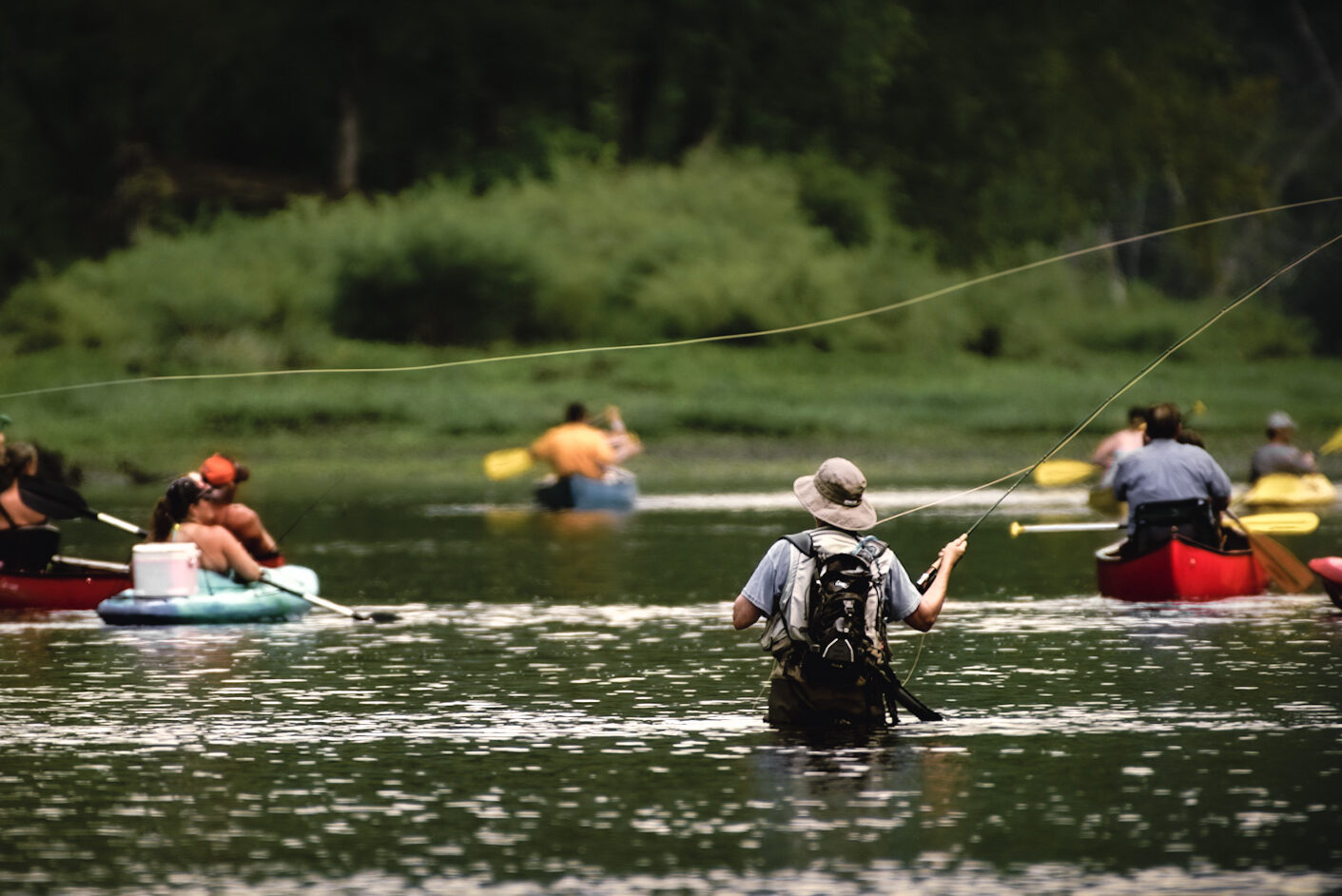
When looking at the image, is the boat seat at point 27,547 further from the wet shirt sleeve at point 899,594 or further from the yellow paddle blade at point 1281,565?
the wet shirt sleeve at point 899,594

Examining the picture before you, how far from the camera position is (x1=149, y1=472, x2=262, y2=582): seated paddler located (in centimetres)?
1655

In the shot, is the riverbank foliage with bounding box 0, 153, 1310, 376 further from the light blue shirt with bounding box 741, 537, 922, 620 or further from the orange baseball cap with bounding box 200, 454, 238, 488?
the light blue shirt with bounding box 741, 537, 922, 620

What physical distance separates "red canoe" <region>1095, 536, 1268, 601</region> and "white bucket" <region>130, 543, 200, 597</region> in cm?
638

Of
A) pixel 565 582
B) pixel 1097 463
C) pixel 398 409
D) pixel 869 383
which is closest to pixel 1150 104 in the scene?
pixel 869 383

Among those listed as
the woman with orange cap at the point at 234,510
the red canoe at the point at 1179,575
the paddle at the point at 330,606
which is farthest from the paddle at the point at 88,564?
the red canoe at the point at 1179,575

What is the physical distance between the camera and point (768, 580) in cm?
1075

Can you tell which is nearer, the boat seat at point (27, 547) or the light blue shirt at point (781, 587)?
the light blue shirt at point (781, 587)

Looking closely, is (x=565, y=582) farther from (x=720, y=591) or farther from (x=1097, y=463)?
(x=1097, y=463)

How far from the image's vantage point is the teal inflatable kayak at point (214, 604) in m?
17.0

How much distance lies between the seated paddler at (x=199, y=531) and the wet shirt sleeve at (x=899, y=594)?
6840mm

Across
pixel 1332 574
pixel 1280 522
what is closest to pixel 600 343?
pixel 1280 522

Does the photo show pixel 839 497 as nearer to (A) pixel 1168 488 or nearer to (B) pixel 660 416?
(A) pixel 1168 488

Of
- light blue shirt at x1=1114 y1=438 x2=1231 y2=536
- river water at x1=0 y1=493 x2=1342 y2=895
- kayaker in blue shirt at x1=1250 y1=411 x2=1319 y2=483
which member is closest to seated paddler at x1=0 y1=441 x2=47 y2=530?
river water at x1=0 y1=493 x2=1342 y2=895

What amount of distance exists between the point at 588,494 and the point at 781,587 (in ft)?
71.2
